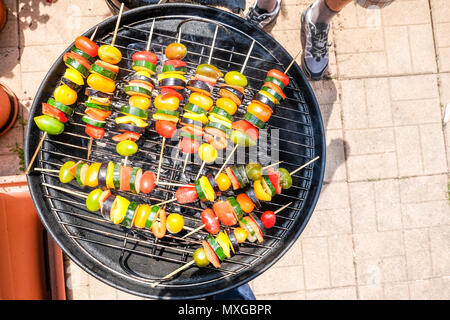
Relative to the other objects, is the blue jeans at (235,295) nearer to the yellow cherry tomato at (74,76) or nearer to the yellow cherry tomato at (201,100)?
the yellow cherry tomato at (201,100)

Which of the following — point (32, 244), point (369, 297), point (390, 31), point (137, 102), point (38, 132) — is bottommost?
point (369, 297)

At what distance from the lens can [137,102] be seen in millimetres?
2674

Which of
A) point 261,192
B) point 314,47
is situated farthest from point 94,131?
point 314,47

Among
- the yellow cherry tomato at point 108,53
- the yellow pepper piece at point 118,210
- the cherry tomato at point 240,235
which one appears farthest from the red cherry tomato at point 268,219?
the yellow cherry tomato at point 108,53

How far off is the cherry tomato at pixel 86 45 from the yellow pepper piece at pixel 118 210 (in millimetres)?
1199

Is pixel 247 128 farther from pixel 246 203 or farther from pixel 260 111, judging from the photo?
pixel 246 203

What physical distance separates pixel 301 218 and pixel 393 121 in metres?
2.15

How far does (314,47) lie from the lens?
3836 mm

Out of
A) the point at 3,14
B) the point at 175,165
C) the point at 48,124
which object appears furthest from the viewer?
the point at 3,14

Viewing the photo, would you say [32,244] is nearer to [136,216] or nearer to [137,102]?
[136,216]

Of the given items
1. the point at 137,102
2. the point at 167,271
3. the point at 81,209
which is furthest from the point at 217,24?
the point at 167,271

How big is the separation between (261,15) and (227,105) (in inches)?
64.6

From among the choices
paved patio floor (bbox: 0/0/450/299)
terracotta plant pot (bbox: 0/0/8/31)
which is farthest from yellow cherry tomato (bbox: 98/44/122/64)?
paved patio floor (bbox: 0/0/450/299)

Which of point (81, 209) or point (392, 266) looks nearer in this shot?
point (81, 209)
